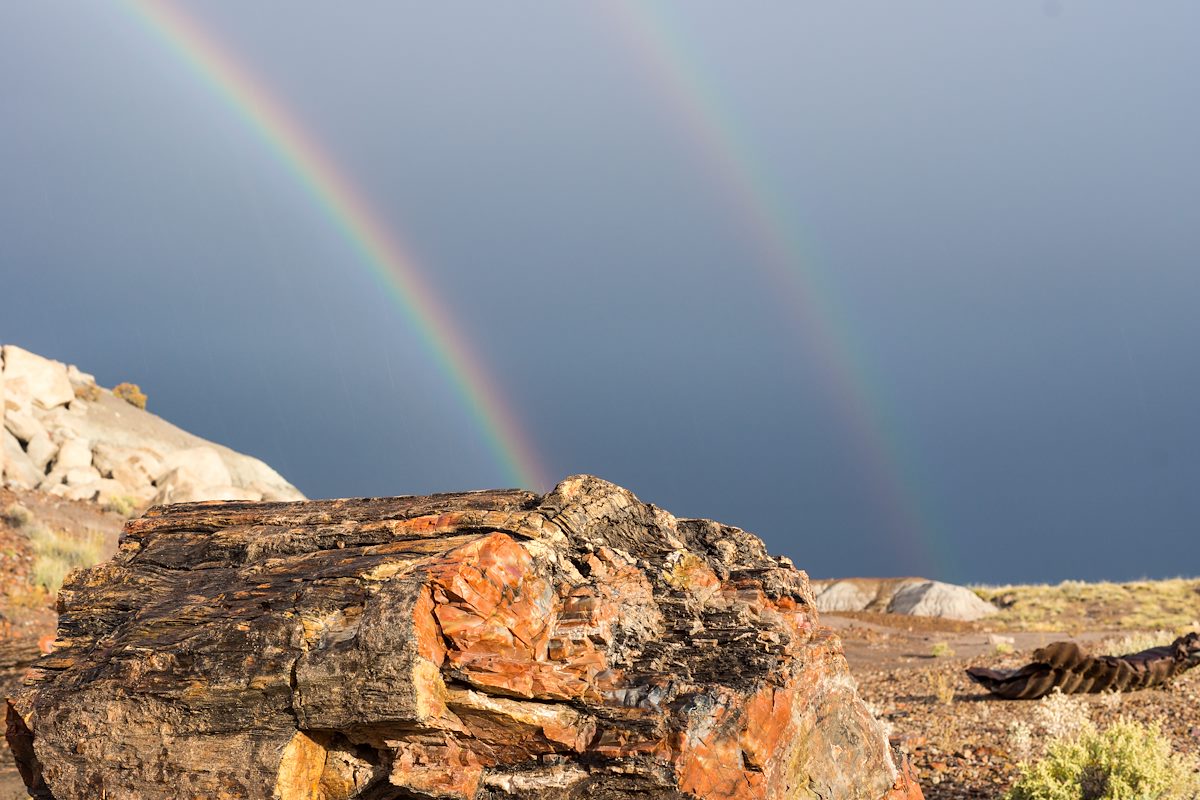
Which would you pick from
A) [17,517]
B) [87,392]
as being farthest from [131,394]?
[17,517]

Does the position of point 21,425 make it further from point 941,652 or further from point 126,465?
point 941,652

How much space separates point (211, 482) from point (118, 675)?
1535 inches

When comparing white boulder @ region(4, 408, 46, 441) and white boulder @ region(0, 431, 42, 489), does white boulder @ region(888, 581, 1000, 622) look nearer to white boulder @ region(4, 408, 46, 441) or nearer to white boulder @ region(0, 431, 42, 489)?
white boulder @ region(0, 431, 42, 489)

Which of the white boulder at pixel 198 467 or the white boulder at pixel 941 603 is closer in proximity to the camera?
the white boulder at pixel 941 603

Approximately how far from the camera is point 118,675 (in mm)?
5531

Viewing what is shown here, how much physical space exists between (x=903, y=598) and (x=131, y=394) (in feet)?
156

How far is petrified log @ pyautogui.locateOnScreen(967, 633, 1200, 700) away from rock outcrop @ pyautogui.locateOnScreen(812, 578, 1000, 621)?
21368 mm

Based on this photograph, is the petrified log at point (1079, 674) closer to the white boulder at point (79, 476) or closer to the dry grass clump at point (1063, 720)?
the dry grass clump at point (1063, 720)

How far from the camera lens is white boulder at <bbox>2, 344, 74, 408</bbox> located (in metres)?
42.3

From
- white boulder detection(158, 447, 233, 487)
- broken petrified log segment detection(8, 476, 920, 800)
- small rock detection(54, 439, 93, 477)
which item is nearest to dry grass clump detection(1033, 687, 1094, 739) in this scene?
broken petrified log segment detection(8, 476, 920, 800)

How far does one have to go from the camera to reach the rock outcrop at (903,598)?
3775 centimetres

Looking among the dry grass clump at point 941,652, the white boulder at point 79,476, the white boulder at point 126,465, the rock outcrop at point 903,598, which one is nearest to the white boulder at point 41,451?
the white boulder at point 79,476

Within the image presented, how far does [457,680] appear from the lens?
5.04 metres

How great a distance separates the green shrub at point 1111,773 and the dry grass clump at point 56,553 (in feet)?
67.2
